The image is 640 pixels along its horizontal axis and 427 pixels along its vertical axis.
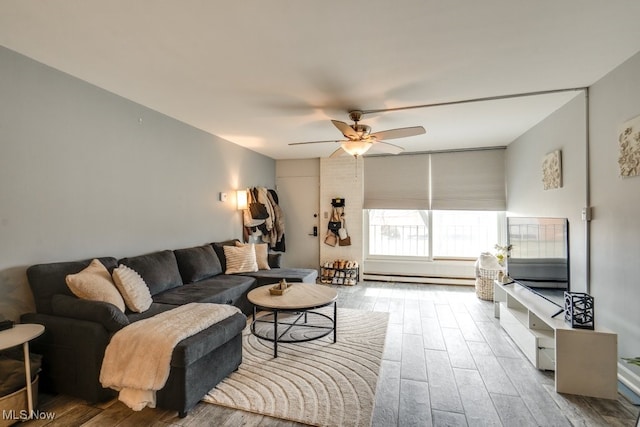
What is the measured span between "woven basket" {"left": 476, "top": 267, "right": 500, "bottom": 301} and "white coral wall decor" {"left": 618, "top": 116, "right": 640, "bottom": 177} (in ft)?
8.56

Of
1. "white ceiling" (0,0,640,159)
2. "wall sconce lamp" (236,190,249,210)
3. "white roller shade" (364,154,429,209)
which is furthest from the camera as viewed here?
"white roller shade" (364,154,429,209)

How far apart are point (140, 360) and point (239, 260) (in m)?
2.35

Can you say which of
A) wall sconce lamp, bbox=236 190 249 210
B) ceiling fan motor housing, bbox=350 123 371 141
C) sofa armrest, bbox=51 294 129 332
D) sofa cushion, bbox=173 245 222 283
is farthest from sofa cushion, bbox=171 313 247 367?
wall sconce lamp, bbox=236 190 249 210

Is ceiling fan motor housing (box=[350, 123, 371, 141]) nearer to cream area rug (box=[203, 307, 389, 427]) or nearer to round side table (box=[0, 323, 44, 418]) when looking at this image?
cream area rug (box=[203, 307, 389, 427])

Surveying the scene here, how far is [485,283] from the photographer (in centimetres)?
461

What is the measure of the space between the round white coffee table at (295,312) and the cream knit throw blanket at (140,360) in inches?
33.7

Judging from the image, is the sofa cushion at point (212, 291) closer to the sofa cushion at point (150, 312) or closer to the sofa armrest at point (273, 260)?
the sofa cushion at point (150, 312)

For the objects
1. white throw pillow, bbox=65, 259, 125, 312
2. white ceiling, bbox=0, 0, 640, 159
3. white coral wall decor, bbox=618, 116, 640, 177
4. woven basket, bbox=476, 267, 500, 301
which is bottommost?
woven basket, bbox=476, 267, 500, 301

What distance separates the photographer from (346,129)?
2996 mm

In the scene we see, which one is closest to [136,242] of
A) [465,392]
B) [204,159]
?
[204,159]

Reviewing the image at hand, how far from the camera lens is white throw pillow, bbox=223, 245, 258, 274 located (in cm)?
420

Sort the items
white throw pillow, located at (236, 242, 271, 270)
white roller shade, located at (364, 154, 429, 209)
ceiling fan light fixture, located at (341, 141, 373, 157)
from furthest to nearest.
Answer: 1. white roller shade, located at (364, 154, 429, 209)
2. white throw pillow, located at (236, 242, 271, 270)
3. ceiling fan light fixture, located at (341, 141, 373, 157)

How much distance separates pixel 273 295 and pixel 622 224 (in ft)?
9.97

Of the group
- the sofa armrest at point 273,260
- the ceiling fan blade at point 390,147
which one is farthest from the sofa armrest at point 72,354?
the ceiling fan blade at point 390,147
